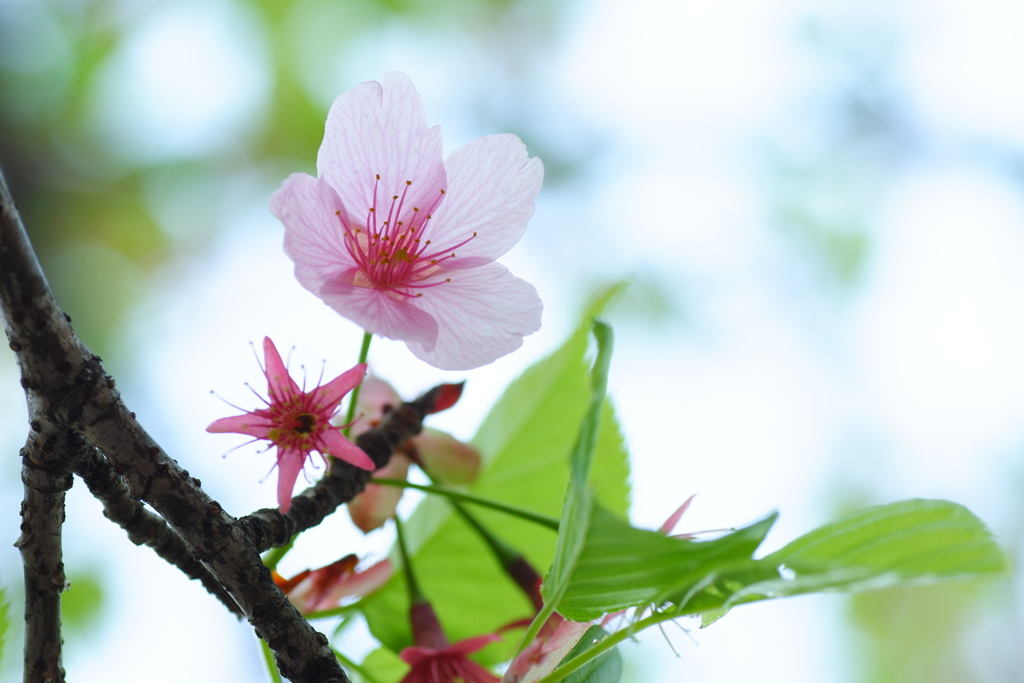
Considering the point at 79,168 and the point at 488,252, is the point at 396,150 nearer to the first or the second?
the point at 488,252

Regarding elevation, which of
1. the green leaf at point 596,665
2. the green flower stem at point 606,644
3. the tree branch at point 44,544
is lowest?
the green flower stem at point 606,644


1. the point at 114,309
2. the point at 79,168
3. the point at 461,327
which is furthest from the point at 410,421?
the point at 79,168

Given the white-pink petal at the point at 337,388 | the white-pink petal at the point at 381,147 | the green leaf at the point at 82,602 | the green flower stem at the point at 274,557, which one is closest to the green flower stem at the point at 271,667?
the green flower stem at the point at 274,557

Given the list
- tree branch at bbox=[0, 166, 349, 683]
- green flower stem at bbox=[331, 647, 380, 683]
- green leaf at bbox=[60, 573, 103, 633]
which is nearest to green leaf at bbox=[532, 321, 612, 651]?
tree branch at bbox=[0, 166, 349, 683]

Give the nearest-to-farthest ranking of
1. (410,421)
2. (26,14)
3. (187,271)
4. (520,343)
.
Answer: (520,343) < (410,421) < (26,14) < (187,271)

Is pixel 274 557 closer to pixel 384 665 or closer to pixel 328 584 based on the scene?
pixel 328 584

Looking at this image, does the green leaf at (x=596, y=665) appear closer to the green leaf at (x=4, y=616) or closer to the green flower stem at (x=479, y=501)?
the green flower stem at (x=479, y=501)
